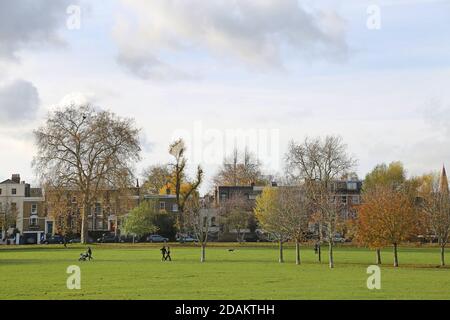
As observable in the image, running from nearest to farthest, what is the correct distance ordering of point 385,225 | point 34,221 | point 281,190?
point 385,225 < point 281,190 < point 34,221

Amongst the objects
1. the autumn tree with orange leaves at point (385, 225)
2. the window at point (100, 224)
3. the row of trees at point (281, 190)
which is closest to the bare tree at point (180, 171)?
the row of trees at point (281, 190)

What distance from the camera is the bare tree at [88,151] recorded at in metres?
92.2

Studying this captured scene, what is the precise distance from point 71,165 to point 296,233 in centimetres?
4351

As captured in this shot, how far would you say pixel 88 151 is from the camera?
95.1 m

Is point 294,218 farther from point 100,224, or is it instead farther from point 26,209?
point 26,209

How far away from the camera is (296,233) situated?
198 feet

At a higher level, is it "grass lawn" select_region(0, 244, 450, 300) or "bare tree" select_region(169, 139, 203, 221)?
"bare tree" select_region(169, 139, 203, 221)

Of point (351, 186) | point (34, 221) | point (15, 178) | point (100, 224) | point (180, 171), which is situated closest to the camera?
point (180, 171)

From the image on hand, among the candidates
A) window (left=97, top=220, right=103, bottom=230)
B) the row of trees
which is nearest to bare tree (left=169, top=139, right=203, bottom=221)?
the row of trees

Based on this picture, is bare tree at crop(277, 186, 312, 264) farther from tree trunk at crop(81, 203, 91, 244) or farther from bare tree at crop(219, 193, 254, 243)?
bare tree at crop(219, 193, 254, 243)

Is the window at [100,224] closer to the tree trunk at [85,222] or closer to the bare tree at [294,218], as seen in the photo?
the tree trunk at [85,222]

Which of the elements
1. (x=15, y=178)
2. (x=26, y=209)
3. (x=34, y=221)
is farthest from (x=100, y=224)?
(x=15, y=178)

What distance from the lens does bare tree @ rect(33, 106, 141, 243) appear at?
9225 centimetres

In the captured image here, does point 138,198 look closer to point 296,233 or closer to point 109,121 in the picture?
point 109,121
